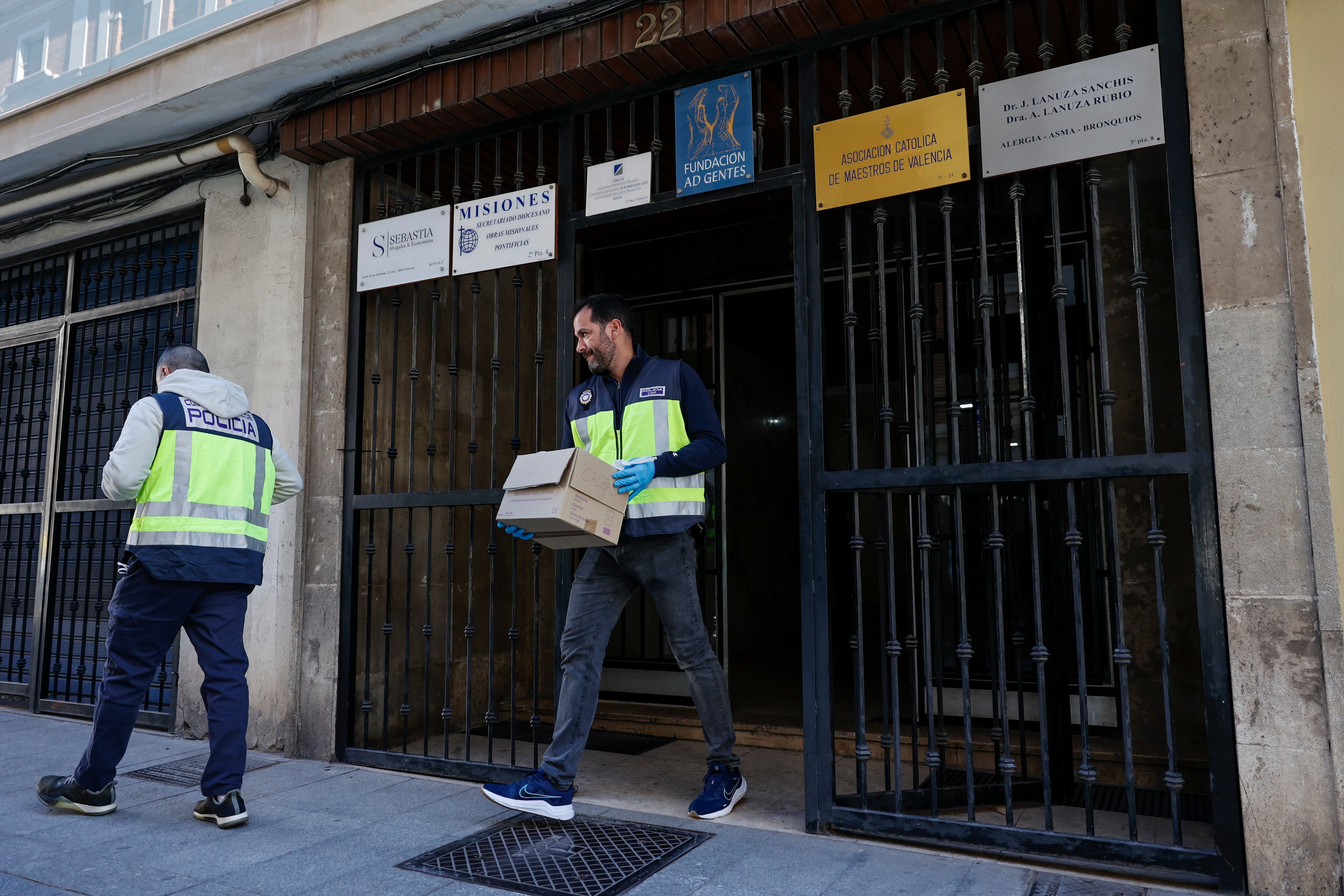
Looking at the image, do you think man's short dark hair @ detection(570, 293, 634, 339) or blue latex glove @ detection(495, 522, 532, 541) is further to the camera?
man's short dark hair @ detection(570, 293, 634, 339)

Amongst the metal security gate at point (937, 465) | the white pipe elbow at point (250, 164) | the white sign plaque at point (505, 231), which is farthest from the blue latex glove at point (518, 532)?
the white pipe elbow at point (250, 164)

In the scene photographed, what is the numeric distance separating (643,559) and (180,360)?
2232 millimetres

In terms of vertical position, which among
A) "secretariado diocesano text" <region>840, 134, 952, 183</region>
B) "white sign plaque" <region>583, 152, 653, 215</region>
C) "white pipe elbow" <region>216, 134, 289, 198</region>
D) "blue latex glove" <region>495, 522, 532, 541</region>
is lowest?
"blue latex glove" <region>495, 522, 532, 541</region>

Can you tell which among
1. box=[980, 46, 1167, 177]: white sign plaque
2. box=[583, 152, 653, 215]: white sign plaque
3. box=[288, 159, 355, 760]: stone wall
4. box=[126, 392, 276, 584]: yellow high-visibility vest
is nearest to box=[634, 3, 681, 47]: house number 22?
box=[583, 152, 653, 215]: white sign plaque

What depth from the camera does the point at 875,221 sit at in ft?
12.1

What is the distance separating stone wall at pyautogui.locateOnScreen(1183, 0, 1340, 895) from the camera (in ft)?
9.01

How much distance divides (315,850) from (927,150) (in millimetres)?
3642

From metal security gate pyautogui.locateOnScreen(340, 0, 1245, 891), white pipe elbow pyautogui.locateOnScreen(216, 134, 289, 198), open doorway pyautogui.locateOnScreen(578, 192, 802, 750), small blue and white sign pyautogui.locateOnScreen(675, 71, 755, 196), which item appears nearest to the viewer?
metal security gate pyautogui.locateOnScreen(340, 0, 1245, 891)

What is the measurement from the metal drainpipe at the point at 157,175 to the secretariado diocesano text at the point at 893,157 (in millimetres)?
3503

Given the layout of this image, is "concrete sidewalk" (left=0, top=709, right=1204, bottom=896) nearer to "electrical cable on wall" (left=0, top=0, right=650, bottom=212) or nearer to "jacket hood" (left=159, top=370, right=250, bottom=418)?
"jacket hood" (left=159, top=370, right=250, bottom=418)

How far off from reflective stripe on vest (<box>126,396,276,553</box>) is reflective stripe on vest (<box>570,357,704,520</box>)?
1.51m

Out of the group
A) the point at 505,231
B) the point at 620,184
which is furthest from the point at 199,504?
the point at 620,184

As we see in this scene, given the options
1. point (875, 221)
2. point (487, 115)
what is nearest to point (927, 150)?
point (875, 221)

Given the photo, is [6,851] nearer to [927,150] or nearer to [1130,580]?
[927,150]
